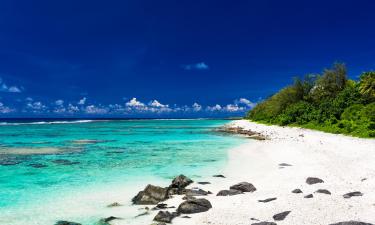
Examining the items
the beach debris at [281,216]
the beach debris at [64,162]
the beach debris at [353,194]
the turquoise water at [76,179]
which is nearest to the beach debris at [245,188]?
the beach debris at [353,194]

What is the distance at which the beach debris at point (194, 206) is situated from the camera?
11992mm

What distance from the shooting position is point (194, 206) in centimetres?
1217

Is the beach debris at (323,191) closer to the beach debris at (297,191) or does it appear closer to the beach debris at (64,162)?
the beach debris at (297,191)

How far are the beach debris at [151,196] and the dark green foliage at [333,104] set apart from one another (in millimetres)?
25040

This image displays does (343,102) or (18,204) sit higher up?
(343,102)

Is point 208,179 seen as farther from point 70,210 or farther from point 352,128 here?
point 352,128

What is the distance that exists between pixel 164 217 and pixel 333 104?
46196 millimetres

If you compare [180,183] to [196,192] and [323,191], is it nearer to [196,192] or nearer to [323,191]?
[196,192]

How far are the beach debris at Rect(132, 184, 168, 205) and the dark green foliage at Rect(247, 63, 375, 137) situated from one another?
25040 millimetres

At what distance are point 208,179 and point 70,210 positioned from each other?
24.0 ft

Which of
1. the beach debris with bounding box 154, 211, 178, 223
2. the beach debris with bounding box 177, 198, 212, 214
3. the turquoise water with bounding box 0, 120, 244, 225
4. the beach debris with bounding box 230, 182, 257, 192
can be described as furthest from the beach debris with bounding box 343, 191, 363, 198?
the turquoise water with bounding box 0, 120, 244, 225

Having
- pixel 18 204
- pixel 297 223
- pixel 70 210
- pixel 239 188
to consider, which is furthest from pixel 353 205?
pixel 18 204

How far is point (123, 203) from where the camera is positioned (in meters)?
13.9

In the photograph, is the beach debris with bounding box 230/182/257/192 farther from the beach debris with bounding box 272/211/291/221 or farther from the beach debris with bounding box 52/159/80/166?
the beach debris with bounding box 52/159/80/166
